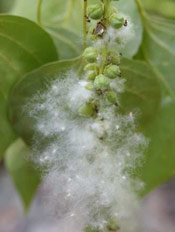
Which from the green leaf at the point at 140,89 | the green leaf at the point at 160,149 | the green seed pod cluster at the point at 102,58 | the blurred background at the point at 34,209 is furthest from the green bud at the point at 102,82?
the blurred background at the point at 34,209

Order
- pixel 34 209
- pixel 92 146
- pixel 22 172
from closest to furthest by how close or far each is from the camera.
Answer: pixel 92 146
pixel 22 172
pixel 34 209

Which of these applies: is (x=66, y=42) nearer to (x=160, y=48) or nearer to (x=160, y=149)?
(x=160, y=48)

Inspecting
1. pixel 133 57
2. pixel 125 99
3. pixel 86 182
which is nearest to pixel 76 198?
pixel 86 182

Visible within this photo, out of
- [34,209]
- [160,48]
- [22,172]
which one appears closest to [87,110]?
[160,48]

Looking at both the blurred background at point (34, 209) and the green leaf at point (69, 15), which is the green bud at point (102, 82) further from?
the blurred background at point (34, 209)

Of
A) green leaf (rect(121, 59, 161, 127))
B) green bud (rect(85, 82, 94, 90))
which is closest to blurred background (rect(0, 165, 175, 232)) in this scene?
green leaf (rect(121, 59, 161, 127))
